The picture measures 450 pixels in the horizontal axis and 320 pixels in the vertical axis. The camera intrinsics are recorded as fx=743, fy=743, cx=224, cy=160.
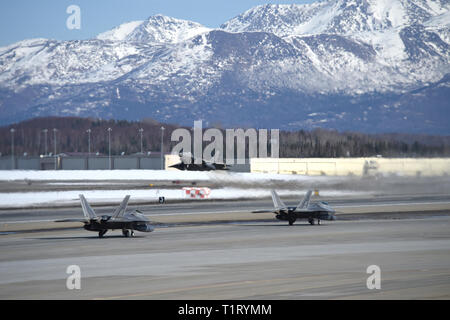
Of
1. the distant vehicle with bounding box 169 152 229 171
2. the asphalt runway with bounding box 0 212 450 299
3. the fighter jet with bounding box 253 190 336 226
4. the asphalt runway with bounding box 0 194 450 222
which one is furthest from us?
the distant vehicle with bounding box 169 152 229 171

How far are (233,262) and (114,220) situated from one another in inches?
520

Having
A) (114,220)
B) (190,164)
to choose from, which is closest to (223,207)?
(190,164)

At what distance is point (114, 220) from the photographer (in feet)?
152

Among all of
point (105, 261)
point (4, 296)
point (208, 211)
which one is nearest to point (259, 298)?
point (4, 296)

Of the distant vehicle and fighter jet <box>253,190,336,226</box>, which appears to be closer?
fighter jet <box>253,190,336,226</box>

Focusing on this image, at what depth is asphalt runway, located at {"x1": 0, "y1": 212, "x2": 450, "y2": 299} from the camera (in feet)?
89.9

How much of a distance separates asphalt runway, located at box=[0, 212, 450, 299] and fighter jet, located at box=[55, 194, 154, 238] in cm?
85

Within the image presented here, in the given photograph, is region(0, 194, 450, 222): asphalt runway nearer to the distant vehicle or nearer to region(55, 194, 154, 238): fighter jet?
the distant vehicle

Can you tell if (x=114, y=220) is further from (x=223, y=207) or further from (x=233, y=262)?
(x=223, y=207)

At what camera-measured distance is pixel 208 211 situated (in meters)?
72.4

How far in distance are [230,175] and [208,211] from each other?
2769cm

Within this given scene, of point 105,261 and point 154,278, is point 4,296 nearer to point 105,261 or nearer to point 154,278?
point 154,278

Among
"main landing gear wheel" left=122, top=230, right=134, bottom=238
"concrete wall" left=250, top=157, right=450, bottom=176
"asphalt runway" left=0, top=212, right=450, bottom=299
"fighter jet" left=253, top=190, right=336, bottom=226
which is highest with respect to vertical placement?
"concrete wall" left=250, top=157, right=450, bottom=176

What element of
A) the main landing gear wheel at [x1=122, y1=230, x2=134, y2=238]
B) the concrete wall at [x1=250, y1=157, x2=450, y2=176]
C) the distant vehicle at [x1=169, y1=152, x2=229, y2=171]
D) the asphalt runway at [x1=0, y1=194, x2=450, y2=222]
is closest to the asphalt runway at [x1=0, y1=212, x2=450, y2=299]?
the main landing gear wheel at [x1=122, y1=230, x2=134, y2=238]
